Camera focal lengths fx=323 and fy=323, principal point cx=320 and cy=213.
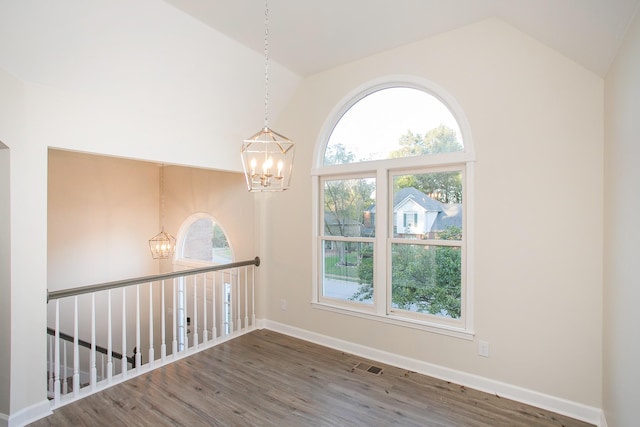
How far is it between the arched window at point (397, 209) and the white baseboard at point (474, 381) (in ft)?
1.27

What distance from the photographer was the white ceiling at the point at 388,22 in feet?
6.56

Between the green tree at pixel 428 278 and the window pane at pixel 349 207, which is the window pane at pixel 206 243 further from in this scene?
the green tree at pixel 428 278

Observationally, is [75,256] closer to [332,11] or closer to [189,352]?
[189,352]

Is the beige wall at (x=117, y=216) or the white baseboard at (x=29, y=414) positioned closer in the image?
the white baseboard at (x=29, y=414)

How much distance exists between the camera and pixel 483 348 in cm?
295

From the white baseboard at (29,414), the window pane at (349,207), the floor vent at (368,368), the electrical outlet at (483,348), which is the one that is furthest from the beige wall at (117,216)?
the electrical outlet at (483,348)

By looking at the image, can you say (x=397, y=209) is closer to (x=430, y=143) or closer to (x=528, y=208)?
(x=430, y=143)

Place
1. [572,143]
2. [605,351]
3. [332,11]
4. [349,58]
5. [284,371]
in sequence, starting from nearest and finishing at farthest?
1. [605,351]
2. [572,143]
3. [332,11]
4. [284,371]
5. [349,58]

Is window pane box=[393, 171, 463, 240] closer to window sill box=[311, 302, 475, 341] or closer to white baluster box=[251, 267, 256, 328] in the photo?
window sill box=[311, 302, 475, 341]

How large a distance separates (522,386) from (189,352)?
3.39 metres

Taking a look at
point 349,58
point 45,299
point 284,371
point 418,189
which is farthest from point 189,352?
point 349,58

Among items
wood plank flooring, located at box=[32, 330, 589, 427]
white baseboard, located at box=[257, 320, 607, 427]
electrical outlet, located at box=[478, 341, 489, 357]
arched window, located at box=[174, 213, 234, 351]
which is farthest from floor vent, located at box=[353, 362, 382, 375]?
arched window, located at box=[174, 213, 234, 351]

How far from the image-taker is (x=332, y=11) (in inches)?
109

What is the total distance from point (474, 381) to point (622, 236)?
1783 millimetres
